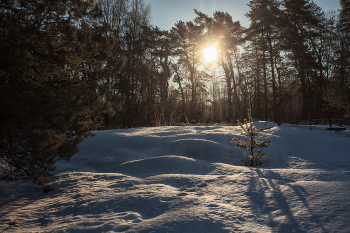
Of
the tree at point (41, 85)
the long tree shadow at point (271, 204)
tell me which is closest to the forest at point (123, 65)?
the tree at point (41, 85)

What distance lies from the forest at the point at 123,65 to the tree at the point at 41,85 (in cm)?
1

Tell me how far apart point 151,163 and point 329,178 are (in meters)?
3.46

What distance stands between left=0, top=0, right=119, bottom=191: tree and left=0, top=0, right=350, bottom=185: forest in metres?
0.01

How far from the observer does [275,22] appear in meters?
17.3

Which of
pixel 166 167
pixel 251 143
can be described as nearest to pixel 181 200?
pixel 166 167

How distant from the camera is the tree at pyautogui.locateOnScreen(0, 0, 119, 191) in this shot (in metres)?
2.59

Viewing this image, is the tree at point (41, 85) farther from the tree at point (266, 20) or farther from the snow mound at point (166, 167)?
the tree at point (266, 20)

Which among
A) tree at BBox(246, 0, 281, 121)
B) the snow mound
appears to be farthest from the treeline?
the snow mound

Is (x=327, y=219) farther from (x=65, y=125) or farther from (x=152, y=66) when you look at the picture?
(x=152, y=66)

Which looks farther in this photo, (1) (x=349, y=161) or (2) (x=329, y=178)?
(1) (x=349, y=161)

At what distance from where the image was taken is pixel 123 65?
3.80m

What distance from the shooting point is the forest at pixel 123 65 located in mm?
2699

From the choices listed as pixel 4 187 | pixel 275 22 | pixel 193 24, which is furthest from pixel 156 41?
pixel 4 187

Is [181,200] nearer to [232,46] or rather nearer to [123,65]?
[123,65]
